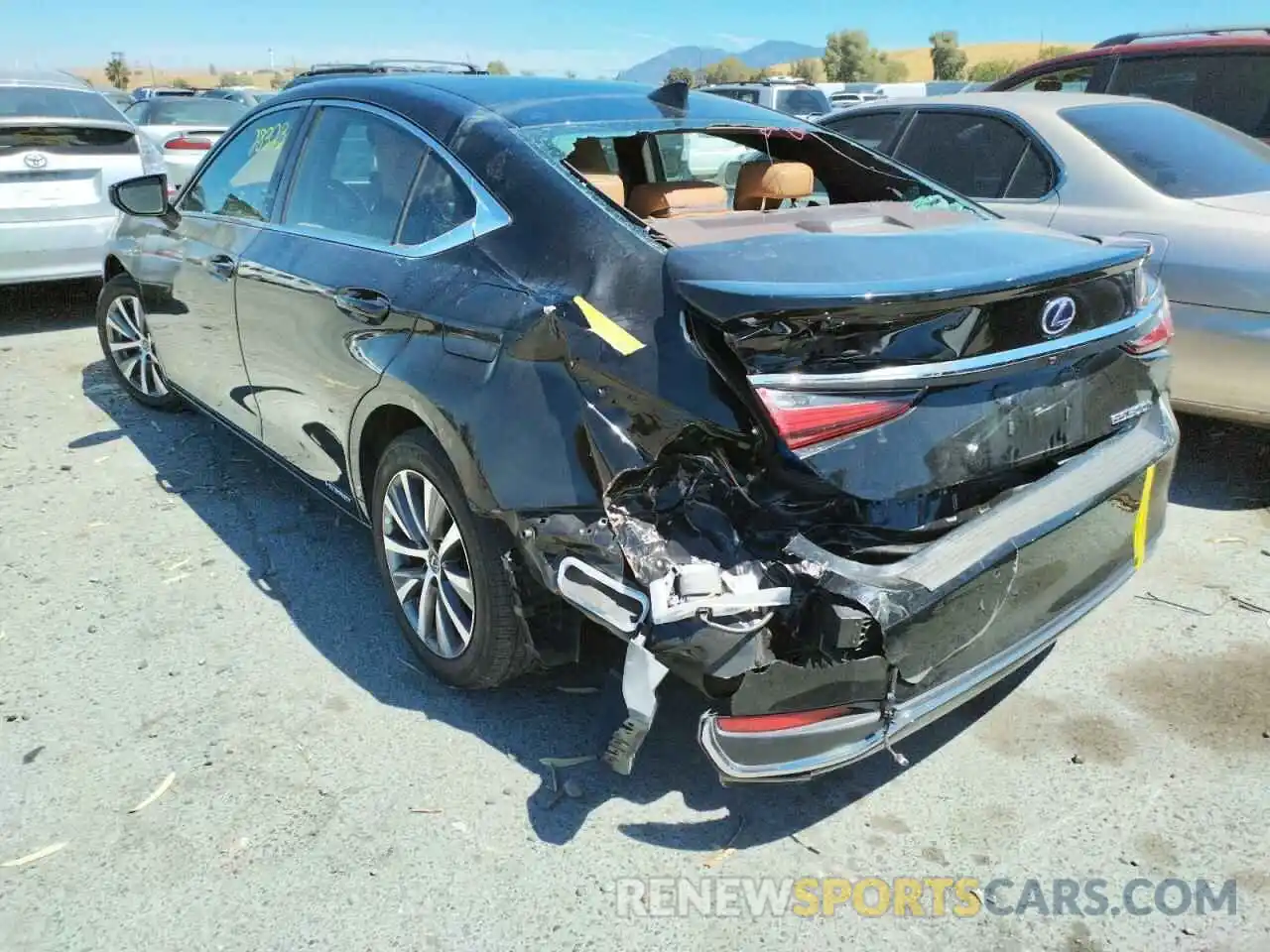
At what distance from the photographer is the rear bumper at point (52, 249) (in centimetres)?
681

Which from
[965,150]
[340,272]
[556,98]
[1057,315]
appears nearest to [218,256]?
[340,272]

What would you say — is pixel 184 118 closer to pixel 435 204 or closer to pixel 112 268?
pixel 112 268

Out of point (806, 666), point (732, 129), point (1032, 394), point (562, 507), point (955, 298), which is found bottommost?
point (806, 666)

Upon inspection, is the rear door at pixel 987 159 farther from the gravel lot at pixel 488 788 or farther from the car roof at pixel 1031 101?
the gravel lot at pixel 488 788

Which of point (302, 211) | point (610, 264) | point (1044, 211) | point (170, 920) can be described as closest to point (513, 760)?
point (170, 920)

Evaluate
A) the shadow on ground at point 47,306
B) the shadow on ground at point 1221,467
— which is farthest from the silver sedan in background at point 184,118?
the shadow on ground at point 1221,467

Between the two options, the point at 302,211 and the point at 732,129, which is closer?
the point at 732,129

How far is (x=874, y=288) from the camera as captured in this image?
2.07 metres

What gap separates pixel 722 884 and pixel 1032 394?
1.38 meters

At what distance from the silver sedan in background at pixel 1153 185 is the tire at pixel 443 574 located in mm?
2841

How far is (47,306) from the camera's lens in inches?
327

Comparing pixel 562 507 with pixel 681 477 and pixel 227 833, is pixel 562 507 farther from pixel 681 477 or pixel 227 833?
pixel 227 833

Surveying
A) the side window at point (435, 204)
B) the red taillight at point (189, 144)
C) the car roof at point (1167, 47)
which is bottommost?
the red taillight at point (189, 144)

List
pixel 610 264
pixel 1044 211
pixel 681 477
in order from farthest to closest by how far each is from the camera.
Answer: pixel 1044 211 → pixel 610 264 → pixel 681 477
